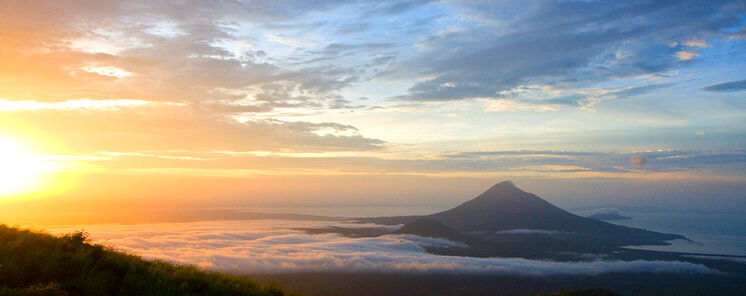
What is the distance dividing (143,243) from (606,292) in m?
173

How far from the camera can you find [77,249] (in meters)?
15.0

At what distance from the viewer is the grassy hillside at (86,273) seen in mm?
12367

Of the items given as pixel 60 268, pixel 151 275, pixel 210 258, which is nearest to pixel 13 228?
pixel 60 268

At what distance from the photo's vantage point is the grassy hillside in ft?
40.6

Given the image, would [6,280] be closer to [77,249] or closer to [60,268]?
[60,268]

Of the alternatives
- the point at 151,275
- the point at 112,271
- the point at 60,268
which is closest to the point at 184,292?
the point at 151,275

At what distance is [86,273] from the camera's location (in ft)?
43.8

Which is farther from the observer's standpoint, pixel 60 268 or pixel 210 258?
pixel 210 258

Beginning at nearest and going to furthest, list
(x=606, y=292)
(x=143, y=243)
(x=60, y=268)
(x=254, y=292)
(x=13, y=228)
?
(x=60, y=268) < (x=254, y=292) < (x=13, y=228) < (x=143, y=243) < (x=606, y=292)

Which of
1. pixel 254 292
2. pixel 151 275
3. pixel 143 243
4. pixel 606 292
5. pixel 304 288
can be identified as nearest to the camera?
pixel 151 275

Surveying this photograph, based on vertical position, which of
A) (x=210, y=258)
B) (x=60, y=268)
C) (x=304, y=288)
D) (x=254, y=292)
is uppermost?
(x=60, y=268)

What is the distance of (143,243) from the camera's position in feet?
494

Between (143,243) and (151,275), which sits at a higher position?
(151,275)

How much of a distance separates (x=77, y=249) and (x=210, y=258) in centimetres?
16636
